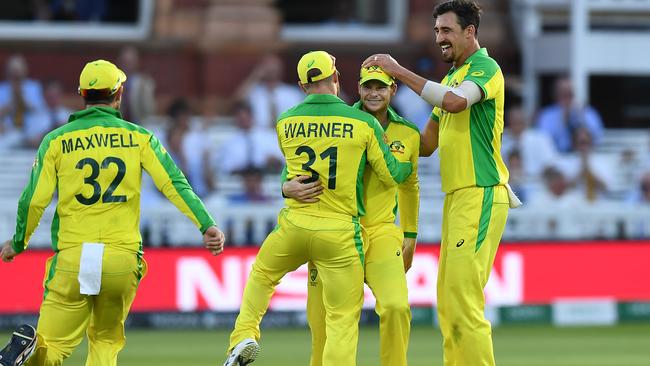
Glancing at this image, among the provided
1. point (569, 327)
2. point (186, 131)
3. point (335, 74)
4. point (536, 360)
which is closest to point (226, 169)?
point (186, 131)

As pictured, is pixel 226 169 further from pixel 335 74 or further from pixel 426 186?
pixel 335 74

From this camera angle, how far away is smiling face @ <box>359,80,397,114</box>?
32.7 feet

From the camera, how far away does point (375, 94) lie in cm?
998

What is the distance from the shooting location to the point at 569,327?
54.9ft

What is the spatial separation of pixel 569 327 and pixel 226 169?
4324mm

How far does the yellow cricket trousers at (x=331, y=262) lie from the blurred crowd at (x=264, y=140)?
7.30m

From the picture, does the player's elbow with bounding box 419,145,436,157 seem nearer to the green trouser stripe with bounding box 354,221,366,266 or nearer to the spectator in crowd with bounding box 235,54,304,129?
the green trouser stripe with bounding box 354,221,366,266

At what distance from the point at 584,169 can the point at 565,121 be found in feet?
3.01

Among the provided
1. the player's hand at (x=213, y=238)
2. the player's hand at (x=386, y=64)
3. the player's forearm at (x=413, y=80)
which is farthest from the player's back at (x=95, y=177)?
the player's forearm at (x=413, y=80)

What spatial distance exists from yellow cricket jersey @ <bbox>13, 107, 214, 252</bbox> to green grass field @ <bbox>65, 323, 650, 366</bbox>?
392cm

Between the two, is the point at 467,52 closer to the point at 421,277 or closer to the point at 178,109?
the point at 421,277

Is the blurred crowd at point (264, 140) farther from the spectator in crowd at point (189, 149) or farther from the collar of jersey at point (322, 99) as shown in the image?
the collar of jersey at point (322, 99)

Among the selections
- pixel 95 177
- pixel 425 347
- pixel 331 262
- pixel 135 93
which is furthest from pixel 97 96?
pixel 135 93

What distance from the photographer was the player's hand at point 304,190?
379 inches
